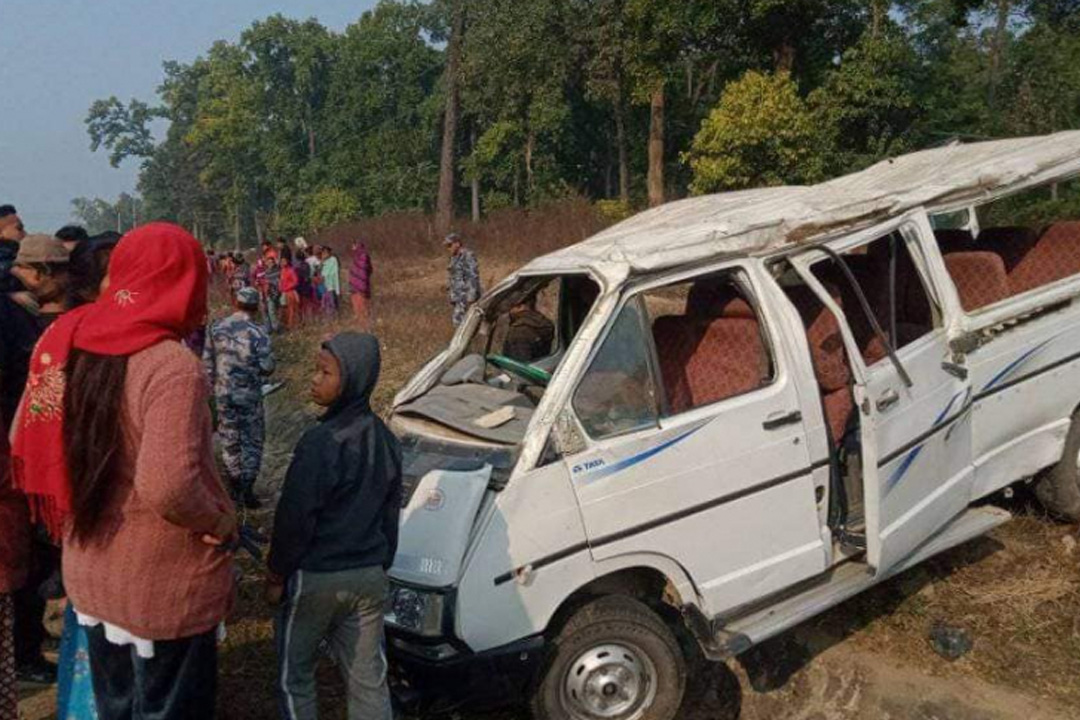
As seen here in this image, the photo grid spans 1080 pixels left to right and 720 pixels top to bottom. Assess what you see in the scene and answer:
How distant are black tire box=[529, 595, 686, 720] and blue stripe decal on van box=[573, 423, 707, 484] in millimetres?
546

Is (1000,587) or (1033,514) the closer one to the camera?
(1000,587)

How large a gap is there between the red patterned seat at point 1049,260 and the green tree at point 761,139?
17559 millimetres

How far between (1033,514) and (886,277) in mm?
1997

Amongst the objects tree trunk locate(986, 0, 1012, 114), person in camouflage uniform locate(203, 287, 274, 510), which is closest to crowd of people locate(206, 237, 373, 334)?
person in camouflage uniform locate(203, 287, 274, 510)

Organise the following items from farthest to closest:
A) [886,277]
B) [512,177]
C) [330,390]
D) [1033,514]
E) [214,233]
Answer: [214,233], [512,177], [1033,514], [886,277], [330,390]

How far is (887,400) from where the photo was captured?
4.22 metres

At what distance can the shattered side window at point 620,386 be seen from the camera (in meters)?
3.75

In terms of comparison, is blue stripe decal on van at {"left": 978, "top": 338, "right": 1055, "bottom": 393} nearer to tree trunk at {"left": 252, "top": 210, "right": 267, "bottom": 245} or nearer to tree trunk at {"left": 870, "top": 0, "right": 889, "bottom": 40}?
tree trunk at {"left": 870, "top": 0, "right": 889, "bottom": 40}

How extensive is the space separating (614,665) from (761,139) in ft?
68.8

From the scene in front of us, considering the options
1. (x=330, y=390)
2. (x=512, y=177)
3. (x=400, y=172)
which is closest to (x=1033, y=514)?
(x=330, y=390)

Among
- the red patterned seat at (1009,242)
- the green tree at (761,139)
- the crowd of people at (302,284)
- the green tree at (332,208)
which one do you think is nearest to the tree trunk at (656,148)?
the green tree at (761,139)

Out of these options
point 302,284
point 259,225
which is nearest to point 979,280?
point 302,284

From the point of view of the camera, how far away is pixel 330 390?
3.05m

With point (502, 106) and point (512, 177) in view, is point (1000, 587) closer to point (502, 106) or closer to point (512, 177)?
point (502, 106)
